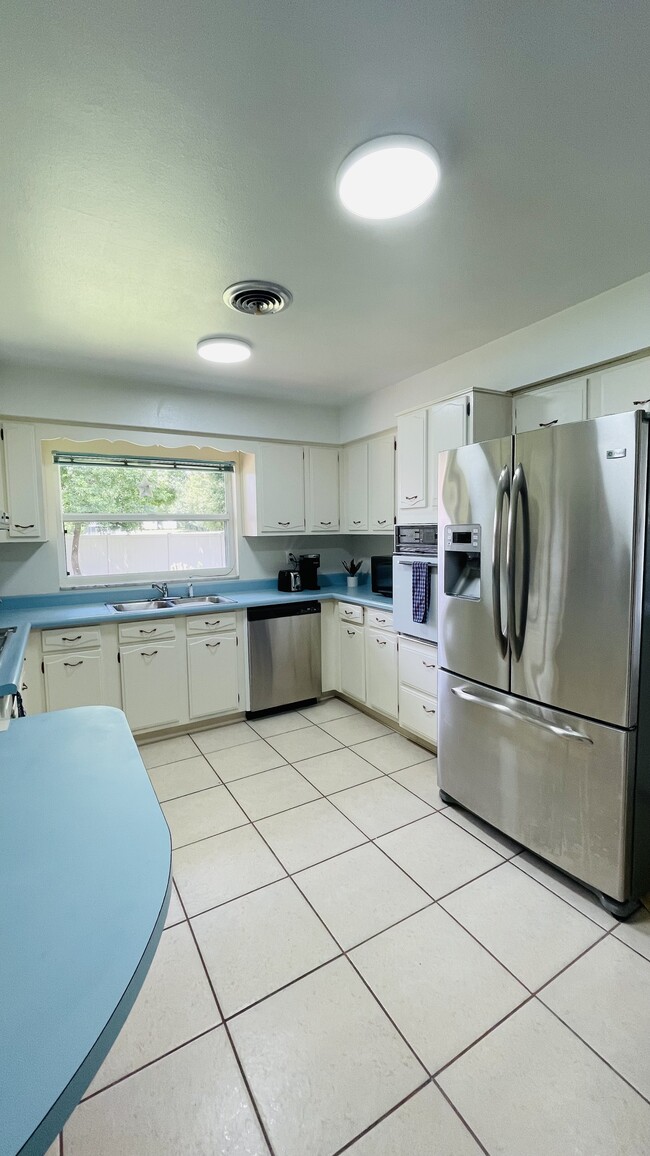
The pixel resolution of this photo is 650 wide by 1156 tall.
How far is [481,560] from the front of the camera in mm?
2160

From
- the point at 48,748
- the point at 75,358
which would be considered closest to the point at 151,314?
the point at 75,358

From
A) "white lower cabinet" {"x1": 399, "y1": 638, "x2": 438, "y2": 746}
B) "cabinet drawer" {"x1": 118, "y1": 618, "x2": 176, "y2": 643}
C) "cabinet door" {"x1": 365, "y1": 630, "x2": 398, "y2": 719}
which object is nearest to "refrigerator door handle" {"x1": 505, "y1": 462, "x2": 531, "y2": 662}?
"white lower cabinet" {"x1": 399, "y1": 638, "x2": 438, "y2": 746}

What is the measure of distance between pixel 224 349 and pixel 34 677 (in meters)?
2.20

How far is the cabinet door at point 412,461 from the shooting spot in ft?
9.79

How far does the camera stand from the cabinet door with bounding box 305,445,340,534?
162 inches

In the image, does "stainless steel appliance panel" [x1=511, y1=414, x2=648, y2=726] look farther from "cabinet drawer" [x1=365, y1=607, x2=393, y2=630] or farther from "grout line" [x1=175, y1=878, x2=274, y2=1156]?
"grout line" [x1=175, y1=878, x2=274, y2=1156]

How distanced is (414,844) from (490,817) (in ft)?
1.20

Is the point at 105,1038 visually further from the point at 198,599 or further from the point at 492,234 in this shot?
the point at 198,599

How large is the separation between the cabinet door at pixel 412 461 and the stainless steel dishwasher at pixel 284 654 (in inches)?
46.1

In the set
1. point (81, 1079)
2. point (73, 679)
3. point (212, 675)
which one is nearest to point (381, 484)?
point (212, 675)

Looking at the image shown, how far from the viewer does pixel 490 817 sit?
7.23 feet

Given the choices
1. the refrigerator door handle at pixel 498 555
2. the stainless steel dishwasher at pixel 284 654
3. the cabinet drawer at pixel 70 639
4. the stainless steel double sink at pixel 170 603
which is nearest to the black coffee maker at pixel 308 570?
the stainless steel dishwasher at pixel 284 654

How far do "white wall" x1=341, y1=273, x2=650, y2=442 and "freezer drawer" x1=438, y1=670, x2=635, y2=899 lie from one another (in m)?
1.62

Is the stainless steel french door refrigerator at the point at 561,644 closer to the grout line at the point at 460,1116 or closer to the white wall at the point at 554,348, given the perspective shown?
the white wall at the point at 554,348
